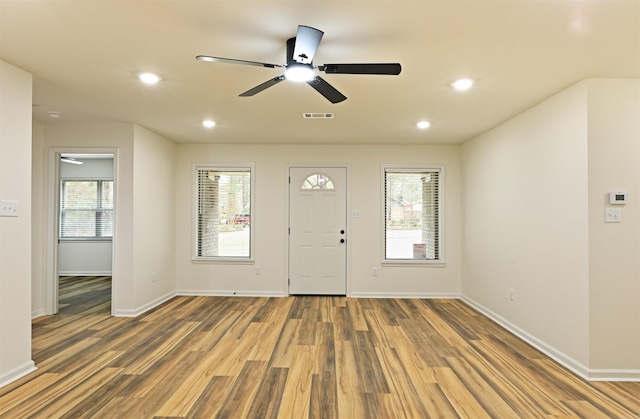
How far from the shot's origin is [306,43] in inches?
75.7

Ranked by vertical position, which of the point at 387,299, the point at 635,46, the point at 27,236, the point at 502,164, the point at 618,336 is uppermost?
the point at 635,46

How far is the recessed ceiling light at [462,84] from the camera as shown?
2.86 metres

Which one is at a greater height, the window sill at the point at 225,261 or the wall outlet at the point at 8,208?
the wall outlet at the point at 8,208

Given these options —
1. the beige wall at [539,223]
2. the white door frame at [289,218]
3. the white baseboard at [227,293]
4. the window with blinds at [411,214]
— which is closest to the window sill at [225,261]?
the white baseboard at [227,293]

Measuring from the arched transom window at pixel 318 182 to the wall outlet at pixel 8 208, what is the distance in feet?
11.7

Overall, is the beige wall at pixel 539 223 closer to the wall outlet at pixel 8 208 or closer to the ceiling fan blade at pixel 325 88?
the ceiling fan blade at pixel 325 88

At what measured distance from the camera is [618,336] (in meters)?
2.71

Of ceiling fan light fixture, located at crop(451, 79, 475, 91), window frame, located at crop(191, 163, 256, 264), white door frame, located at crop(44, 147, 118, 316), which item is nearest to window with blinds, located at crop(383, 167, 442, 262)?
window frame, located at crop(191, 163, 256, 264)

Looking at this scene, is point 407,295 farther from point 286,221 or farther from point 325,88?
point 325,88

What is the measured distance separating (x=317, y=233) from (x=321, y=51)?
3.46 metres

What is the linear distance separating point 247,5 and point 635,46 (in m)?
2.51

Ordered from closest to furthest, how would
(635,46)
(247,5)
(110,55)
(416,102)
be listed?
(247,5)
(635,46)
(110,55)
(416,102)

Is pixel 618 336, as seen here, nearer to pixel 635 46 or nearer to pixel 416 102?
pixel 635 46

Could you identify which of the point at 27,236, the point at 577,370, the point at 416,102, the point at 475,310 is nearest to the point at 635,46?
the point at 416,102
